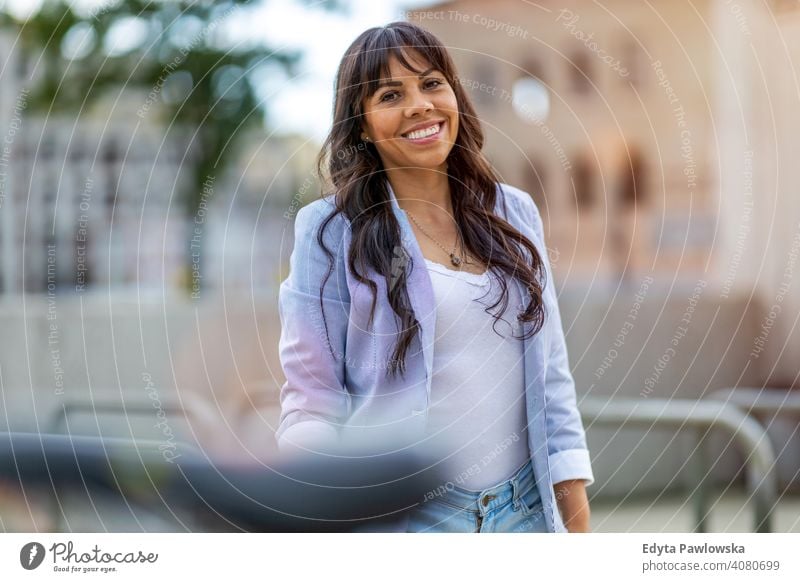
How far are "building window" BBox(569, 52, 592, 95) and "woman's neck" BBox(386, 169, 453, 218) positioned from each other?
110 inches

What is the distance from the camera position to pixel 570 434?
4.68 ft

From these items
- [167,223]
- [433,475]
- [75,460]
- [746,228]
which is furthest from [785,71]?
[75,460]

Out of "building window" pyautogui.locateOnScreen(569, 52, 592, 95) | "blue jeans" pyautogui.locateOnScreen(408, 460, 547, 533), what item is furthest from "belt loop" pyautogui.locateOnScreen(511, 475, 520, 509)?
"building window" pyautogui.locateOnScreen(569, 52, 592, 95)

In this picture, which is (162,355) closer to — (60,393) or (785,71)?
(60,393)

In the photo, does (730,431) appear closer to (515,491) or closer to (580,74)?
(515,491)

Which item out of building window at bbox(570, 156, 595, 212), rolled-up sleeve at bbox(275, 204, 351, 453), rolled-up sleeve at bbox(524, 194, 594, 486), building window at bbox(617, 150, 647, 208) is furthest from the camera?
building window at bbox(570, 156, 595, 212)

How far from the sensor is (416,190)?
1.41 metres

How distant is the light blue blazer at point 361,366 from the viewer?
1311 mm

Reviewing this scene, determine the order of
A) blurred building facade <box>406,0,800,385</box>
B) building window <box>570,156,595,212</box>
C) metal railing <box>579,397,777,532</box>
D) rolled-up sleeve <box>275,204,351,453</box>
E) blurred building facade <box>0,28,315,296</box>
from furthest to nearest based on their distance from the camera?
building window <box>570,156,595,212</box>
blurred building facade <box>406,0,800,385</box>
blurred building facade <box>0,28,315,296</box>
metal railing <box>579,397,777,532</box>
rolled-up sleeve <box>275,204,351,453</box>

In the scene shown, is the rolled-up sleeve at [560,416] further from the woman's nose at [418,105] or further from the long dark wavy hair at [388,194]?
the woman's nose at [418,105]

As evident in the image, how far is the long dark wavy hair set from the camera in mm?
1333

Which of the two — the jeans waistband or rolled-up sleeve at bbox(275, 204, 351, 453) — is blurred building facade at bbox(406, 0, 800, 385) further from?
the jeans waistband
